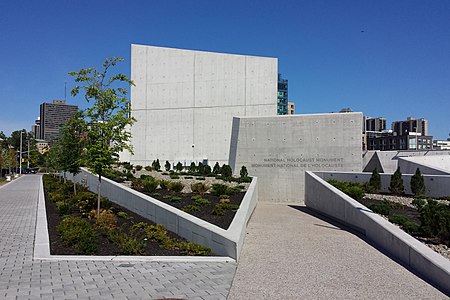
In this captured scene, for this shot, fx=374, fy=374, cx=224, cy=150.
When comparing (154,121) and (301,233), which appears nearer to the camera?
(301,233)

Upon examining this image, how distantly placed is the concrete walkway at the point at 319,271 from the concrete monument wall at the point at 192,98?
83.9 ft

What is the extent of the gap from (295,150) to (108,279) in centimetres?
2133

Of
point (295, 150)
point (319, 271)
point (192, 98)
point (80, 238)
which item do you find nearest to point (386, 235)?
point (319, 271)

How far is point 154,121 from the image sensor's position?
1550 inches

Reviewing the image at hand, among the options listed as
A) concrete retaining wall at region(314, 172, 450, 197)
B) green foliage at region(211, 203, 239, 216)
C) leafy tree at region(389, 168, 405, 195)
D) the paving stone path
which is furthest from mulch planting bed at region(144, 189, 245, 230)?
leafy tree at region(389, 168, 405, 195)

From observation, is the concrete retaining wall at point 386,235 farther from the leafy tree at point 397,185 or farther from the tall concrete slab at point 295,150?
the tall concrete slab at point 295,150

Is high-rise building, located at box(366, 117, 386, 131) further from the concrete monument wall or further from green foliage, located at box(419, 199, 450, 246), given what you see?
green foliage, located at box(419, 199, 450, 246)

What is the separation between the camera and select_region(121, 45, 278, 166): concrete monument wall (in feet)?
118

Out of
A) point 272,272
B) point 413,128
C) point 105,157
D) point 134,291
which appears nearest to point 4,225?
point 105,157

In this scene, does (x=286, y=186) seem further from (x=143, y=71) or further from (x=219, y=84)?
(x=143, y=71)

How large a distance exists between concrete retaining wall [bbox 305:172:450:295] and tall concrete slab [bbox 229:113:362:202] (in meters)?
7.60

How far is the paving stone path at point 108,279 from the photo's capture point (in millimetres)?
5719

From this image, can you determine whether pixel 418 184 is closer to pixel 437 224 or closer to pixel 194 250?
pixel 437 224

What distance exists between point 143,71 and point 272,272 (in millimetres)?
35579
